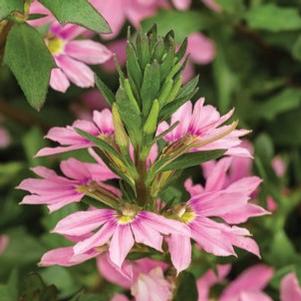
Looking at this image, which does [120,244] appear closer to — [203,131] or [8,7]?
[203,131]

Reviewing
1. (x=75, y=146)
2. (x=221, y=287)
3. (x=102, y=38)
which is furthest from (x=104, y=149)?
(x=102, y=38)

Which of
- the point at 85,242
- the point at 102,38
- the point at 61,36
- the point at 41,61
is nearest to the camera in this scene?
the point at 85,242

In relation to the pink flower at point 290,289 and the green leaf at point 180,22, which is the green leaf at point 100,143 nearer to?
the pink flower at point 290,289

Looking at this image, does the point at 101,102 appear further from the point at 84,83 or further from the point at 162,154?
the point at 162,154

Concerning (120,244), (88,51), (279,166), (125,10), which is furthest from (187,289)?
(125,10)

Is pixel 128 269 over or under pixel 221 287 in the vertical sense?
over

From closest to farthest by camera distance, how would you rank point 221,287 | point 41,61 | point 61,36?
point 41,61 → point 61,36 → point 221,287

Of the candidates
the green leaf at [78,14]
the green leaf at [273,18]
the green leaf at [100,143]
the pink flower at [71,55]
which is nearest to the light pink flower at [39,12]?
the pink flower at [71,55]
